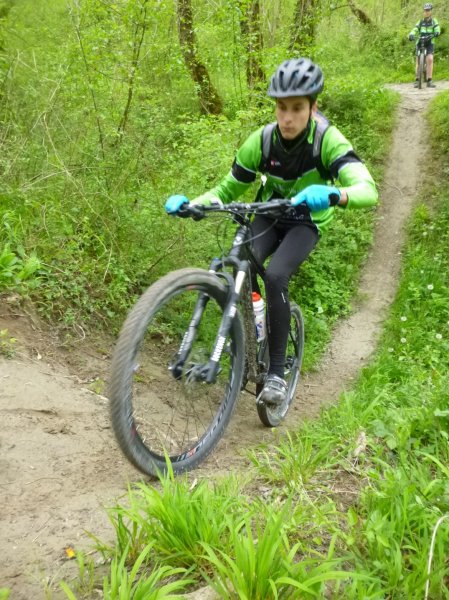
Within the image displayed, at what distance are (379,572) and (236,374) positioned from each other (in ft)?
5.42

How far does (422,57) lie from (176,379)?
14944mm

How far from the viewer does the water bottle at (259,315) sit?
3906mm

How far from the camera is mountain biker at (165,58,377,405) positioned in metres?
3.49

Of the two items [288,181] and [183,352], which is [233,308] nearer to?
[183,352]

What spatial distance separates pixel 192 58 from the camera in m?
9.90

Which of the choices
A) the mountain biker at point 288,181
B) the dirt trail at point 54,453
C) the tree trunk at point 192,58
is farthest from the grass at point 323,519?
the tree trunk at point 192,58

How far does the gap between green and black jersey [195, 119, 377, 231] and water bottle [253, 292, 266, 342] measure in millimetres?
664

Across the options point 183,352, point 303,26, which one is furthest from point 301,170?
point 303,26

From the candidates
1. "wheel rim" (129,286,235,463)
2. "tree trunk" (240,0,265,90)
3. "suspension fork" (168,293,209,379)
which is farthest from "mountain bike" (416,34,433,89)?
"suspension fork" (168,293,209,379)

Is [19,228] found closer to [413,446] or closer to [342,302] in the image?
[413,446]

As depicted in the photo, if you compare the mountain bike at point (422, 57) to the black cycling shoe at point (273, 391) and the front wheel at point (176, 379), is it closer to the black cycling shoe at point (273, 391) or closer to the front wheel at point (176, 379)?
the black cycling shoe at point (273, 391)

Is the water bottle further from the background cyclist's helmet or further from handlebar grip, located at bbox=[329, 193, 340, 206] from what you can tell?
the background cyclist's helmet

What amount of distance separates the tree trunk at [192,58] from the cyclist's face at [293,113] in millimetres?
5132

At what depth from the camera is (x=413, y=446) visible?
9.70 feet
